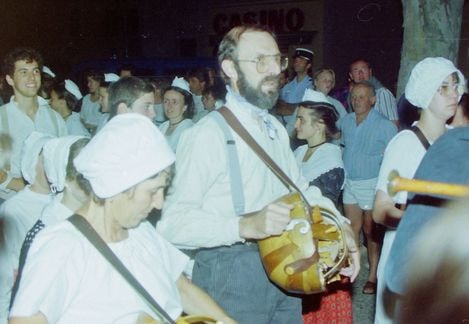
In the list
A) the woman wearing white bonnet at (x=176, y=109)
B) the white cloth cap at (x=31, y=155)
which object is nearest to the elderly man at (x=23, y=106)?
the white cloth cap at (x=31, y=155)

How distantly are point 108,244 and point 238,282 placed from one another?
92cm

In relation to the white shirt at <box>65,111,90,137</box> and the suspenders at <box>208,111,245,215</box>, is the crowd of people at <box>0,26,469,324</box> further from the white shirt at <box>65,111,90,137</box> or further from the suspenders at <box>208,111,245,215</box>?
the white shirt at <box>65,111,90,137</box>

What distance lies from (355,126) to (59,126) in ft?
10.7

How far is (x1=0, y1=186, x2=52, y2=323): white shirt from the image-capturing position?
3.34 metres

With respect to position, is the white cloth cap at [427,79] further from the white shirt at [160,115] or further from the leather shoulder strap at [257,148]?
the white shirt at [160,115]

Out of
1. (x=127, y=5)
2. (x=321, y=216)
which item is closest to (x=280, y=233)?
(x=321, y=216)

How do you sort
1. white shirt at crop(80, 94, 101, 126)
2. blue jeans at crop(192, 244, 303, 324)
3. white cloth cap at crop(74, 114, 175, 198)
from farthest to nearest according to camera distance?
white shirt at crop(80, 94, 101, 126) → blue jeans at crop(192, 244, 303, 324) → white cloth cap at crop(74, 114, 175, 198)

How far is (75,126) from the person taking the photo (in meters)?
7.08

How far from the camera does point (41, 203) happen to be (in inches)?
139

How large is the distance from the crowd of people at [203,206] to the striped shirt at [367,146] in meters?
1.52

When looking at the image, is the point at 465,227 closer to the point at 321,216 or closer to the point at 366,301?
the point at 321,216

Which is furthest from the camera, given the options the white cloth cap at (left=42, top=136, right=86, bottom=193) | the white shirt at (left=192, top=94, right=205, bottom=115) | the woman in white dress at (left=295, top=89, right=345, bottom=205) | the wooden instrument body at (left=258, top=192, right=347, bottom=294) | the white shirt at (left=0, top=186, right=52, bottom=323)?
the white shirt at (left=192, top=94, right=205, bottom=115)

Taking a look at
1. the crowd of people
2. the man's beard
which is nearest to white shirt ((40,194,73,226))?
the crowd of people

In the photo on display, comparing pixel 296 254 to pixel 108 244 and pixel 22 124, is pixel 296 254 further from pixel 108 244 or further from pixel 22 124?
pixel 22 124
